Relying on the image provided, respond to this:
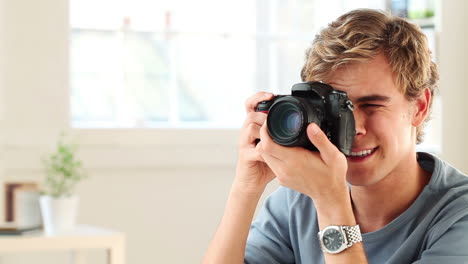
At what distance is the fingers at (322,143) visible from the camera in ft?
3.77

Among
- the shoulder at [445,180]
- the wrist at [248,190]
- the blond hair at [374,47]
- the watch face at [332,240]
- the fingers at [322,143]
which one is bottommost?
the watch face at [332,240]

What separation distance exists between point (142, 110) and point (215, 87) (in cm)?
31

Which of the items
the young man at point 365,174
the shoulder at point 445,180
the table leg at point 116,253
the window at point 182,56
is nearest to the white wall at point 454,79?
the window at point 182,56

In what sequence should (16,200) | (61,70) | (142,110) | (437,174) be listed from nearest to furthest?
(437,174) < (16,200) < (61,70) < (142,110)

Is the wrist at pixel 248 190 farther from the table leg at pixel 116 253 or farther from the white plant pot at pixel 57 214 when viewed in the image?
the white plant pot at pixel 57 214

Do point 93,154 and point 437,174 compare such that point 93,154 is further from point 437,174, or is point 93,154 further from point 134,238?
point 437,174

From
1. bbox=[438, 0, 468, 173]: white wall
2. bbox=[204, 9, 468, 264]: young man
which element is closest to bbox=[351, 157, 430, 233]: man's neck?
bbox=[204, 9, 468, 264]: young man

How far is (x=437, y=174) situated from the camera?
1326 mm

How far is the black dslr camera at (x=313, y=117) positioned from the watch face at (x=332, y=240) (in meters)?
0.12

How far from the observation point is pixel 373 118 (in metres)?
1.29

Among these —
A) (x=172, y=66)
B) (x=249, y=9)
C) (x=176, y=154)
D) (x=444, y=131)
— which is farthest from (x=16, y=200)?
(x=444, y=131)

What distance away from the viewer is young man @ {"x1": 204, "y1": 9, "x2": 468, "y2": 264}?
1193 millimetres

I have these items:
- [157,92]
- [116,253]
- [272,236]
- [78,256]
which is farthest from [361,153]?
[157,92]

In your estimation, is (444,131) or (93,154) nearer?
(93,154)
